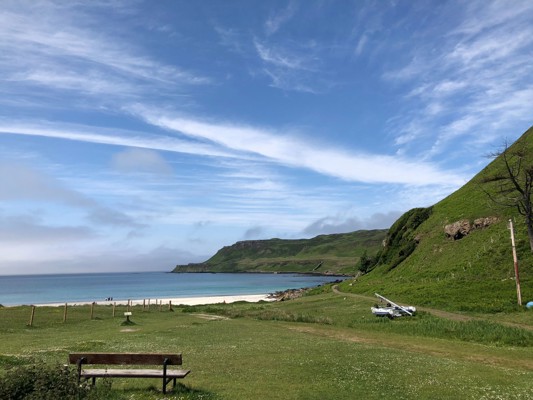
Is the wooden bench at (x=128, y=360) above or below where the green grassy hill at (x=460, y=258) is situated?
below

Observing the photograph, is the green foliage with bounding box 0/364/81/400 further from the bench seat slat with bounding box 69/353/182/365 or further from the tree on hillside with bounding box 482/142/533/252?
the tree on hillside with bounding box 482/142/533/252

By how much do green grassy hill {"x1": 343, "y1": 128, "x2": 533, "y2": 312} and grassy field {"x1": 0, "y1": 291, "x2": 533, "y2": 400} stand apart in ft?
31.9

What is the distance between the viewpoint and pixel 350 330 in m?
33.6

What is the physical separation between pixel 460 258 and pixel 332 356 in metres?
52.2

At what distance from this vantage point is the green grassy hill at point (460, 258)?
151 ft

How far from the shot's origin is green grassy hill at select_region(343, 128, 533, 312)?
46163 mm

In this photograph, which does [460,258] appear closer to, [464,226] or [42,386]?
[464,226]

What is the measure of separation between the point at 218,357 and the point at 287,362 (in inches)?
148

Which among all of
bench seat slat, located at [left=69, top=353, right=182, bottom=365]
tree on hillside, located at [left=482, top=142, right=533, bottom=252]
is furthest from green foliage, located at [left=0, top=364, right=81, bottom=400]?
tree on hillside, located at [left=482, top=142, right=533, bottom=252]

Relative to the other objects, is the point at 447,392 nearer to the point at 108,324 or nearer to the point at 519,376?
the point at 519,376

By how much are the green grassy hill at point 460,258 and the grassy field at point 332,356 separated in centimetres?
974

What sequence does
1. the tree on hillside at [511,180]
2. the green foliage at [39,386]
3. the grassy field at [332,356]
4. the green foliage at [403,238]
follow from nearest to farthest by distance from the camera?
the green foliage at [39,386] → the grassy field at [332,356] → the tree on hillside at [511,180] → the green foliage at [403,238]

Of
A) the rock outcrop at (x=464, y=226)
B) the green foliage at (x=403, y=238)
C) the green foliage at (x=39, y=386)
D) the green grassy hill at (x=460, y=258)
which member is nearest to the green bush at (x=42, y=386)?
the green foliage at (x=39, y=386)

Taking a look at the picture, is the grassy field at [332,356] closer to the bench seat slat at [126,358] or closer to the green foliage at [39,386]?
the bench seat slat at [126,358]
